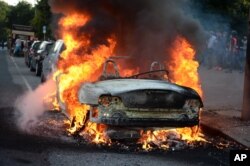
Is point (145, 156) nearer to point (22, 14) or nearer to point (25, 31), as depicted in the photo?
point (25, 31)

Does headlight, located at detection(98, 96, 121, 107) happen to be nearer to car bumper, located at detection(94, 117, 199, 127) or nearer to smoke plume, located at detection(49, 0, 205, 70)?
car bumper, located at detection(94, 117, 199, 127)

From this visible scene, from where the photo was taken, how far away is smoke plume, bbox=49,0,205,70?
10305 mm

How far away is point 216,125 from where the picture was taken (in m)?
9.02

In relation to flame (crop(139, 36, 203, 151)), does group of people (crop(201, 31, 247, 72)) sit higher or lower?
higher

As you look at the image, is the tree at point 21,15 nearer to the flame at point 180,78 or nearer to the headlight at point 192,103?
the flame at point 180,78

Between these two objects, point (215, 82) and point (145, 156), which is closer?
point (145, 156)

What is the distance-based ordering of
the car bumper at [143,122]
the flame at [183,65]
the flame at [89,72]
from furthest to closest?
the flame at [183,65]
the flame at [89,72]
the car bumper at [143,122]

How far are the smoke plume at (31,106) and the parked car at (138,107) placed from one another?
72.1 inches

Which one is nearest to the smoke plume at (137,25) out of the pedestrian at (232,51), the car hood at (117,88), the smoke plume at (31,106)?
the smoke plume at (31,106)

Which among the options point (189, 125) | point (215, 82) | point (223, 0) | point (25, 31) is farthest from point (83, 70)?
point (25, 31)

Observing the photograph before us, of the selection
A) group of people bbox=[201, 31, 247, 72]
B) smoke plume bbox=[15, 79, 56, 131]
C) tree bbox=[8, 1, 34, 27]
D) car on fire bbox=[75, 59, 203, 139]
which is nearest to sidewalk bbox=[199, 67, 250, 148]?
car on fire bbox=[75, 59, 203, 139]

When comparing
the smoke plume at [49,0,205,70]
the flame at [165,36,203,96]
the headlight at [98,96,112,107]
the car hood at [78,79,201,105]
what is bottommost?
the headlight at [98,96,112,107]

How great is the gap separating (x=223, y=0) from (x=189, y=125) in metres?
16.7

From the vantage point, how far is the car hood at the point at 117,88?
7.11 m
